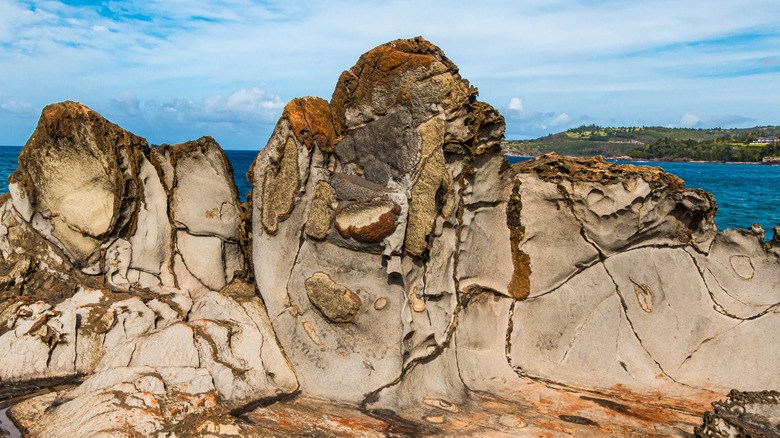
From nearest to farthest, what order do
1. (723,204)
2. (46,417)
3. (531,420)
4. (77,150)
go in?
1. (46,417)
2. (531,420)
3. (77,150)
4. (723,204)

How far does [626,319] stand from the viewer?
21.3 ft

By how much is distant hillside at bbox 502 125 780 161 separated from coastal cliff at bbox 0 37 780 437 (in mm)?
64353

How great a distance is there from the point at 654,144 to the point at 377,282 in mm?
116087

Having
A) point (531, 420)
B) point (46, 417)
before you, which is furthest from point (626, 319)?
point (46, 417)

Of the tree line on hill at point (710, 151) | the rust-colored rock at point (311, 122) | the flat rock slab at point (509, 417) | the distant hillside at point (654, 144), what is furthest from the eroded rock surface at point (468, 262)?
→ the tree line on hill at point (710, 151)

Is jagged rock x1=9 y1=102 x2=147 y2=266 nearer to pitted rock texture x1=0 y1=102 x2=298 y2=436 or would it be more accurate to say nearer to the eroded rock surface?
pitted rock texture x1=0 y1=102 x2=298 y2=436

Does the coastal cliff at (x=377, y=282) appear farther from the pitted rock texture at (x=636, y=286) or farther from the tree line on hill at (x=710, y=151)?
the tree line on hill at (x=710, y=151)

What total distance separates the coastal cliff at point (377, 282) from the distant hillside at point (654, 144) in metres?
64.4

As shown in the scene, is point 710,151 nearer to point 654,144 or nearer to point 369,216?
point 654,144

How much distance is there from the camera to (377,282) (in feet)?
18.6

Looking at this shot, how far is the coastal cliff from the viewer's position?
5.36 m

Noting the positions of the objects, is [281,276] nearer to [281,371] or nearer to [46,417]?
[281,371]

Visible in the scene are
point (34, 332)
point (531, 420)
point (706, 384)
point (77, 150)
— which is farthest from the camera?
point (77, 150)

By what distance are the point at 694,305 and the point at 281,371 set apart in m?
4.24
